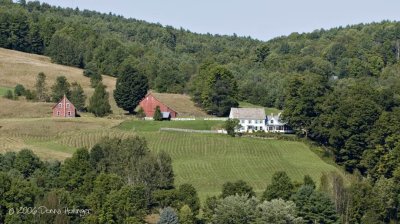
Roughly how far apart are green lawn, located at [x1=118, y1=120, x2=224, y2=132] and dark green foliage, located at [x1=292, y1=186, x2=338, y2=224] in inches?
1384

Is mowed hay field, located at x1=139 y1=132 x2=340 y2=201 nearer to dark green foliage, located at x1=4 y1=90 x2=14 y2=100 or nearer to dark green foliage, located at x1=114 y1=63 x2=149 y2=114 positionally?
dark green foliage, located at x1=114 y1=63 x2=149 y2=114

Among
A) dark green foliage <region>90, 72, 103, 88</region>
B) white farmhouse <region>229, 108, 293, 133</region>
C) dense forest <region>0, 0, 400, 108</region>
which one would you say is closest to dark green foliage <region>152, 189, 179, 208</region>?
white farmhouse <region>229, 108, 293, 133</region>

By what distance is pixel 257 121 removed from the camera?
11944 centimetres

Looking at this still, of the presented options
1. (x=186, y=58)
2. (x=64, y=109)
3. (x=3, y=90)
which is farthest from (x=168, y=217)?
(x=186, y=58)

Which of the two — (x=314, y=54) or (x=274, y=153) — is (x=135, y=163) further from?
(x=314, y=54)

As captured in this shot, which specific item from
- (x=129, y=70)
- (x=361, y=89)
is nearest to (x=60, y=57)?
(x=129, y=70)

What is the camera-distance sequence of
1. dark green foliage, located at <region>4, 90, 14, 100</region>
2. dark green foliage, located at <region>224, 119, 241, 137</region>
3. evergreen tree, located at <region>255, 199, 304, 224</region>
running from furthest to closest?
dark green foliage, located at <region>4, 90, 14, 100</region>, dark green foliage, located at <region>224, 119, 241, 137</region>, evergreen tree, located at <region>255, 199, 304, 224</region>

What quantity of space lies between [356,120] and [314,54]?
88.2 m

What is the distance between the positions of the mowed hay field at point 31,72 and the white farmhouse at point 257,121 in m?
20.6

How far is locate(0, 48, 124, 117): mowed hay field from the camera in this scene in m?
140

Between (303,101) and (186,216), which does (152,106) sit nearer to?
(303,101)

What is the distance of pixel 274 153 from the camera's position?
343 feet

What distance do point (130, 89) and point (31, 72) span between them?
24295 mm

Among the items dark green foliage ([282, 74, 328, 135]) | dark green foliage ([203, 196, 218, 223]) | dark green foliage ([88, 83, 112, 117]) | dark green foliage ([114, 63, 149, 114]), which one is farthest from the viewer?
dark green foliage ([114, 63, 149, 114])
